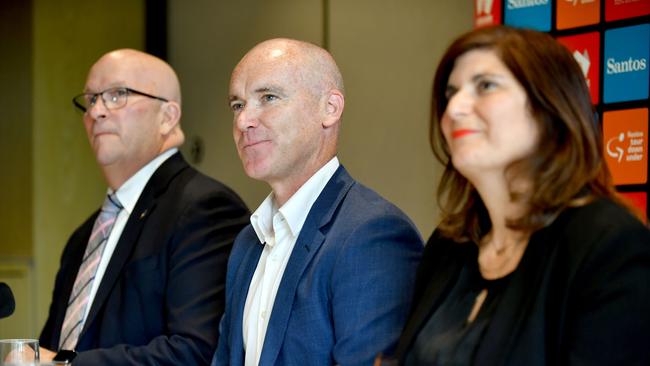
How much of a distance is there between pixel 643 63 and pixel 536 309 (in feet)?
4.80

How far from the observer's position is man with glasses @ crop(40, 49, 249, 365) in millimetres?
2652

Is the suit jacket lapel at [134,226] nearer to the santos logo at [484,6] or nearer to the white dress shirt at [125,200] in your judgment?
the white dress shirt at [125,200]

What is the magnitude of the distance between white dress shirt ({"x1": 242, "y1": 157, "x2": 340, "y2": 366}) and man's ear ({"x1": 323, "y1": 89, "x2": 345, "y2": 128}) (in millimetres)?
107

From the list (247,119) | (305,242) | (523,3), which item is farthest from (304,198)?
(523,3)

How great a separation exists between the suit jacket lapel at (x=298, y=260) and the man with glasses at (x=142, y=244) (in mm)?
521

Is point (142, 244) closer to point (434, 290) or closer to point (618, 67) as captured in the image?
point (434, 290)

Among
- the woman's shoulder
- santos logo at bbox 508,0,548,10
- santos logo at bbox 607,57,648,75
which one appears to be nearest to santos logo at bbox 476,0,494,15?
santos logo at bbox 508,0,548,10

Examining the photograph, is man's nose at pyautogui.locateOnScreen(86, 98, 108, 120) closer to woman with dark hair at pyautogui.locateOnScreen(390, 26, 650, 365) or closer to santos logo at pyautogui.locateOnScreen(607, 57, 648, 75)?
woman with dark hair at pyautogui.locateOnScreen(390, 26, 650, 365)

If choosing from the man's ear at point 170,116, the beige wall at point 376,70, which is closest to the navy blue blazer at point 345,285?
the man's ear at point 170,116

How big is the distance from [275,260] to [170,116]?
1.01m

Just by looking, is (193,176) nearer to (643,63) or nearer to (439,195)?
(439,195)

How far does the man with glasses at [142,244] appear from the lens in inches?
104

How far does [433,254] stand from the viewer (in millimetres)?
1972

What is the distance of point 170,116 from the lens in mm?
3162
